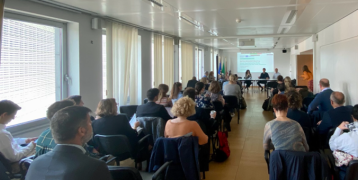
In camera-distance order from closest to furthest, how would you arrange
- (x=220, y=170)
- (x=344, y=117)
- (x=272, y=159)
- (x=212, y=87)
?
(x=272, y=159), (x=344, y=117), (x=220, y=170), (x=212, y=87)

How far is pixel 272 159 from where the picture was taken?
2.40 m

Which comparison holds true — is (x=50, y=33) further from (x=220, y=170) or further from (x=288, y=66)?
(x=288, y=66)

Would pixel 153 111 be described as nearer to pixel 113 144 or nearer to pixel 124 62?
pixel 113 144

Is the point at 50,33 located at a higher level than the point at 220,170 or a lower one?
higher

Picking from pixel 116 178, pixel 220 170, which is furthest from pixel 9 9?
pixel 220 170

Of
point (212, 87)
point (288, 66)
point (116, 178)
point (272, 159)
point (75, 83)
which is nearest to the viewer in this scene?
point (116, 178)

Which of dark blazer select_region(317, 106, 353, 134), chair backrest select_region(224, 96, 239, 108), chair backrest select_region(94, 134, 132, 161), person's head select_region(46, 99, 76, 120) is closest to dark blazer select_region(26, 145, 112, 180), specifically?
person's head select_region(46, 99, 76, 120)

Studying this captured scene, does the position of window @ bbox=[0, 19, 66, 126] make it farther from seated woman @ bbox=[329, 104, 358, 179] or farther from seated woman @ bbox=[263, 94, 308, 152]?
seated woman @ bbox=[329, 104, 358, 179]

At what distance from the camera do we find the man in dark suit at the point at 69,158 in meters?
1.33

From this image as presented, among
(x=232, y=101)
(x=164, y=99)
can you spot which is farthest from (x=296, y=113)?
(x=232, y=101)

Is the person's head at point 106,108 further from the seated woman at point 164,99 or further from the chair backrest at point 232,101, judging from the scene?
the chair backrest at point 232,101

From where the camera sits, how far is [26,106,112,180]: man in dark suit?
4.36 ft

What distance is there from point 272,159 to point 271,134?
337 mm

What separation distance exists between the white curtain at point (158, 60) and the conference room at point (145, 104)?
4 cm
